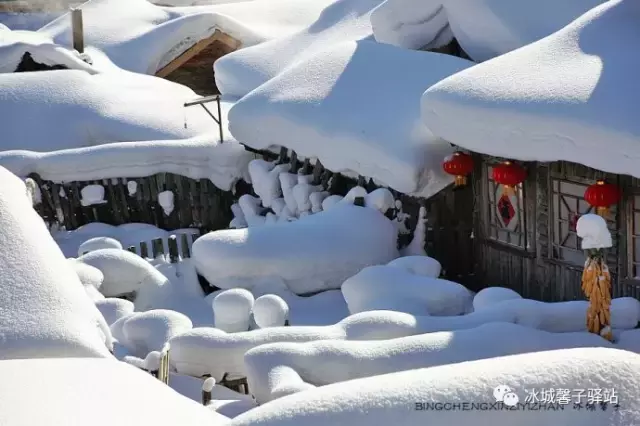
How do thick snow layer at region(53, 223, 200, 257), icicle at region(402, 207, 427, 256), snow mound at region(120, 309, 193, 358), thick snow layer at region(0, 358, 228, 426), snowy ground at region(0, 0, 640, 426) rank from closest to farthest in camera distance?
snowy ground at region(0, 0, 640, 426) < thick snow layer at region(0, 358, 228, 426) < snow mound at region(120, 309, 193, 358) < icicle at region(402, 207, 427, 256) < thick snow layer at region(53, 223, 200, 257)

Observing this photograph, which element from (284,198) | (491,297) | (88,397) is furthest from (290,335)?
(284,198)

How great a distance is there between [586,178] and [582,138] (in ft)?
3.21

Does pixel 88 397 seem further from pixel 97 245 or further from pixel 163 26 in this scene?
pixel 163 26

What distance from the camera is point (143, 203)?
16.2m

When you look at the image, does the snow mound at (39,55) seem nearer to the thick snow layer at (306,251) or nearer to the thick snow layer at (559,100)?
the thick snow layer at (306,251)

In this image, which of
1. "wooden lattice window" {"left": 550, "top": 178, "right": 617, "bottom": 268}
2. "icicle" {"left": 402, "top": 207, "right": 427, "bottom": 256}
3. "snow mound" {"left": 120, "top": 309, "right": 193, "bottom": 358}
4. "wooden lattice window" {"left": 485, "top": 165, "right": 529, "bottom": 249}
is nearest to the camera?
"snow mound" {"left": 120, "top": 309, "right": 193, "bottom": 358}

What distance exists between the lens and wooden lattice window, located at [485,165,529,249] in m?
11.3

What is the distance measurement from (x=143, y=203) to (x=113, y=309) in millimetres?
5094

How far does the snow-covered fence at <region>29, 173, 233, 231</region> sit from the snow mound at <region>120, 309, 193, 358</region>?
5.88m

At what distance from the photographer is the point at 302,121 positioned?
13.4 m

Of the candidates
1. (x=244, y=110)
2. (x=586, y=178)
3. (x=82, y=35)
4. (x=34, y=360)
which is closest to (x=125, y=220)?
(x=244, y=110)

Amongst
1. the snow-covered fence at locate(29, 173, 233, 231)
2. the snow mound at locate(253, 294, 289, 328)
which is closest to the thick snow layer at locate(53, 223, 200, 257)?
the snow-covered fence at locate(29, 173, 233, 231)

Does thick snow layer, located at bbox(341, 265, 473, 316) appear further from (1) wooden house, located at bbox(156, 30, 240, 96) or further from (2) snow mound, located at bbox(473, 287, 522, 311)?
(1) wooden house, located at bbox(156, 30, 240, 96)

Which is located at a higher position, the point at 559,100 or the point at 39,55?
the point at 39,55
